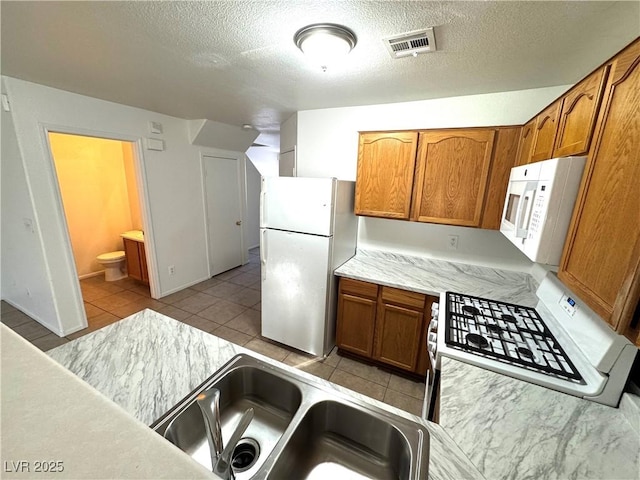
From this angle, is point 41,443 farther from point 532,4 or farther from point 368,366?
point 368,366

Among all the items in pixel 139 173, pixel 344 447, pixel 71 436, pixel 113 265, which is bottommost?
pixel 113 265

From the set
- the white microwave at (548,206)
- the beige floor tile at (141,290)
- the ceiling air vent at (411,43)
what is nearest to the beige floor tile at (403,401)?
the white microwave at (548,206)

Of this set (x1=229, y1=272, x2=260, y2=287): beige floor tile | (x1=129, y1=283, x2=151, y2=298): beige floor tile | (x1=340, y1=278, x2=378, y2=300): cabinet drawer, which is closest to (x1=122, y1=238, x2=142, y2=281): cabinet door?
(x1=129, y1=283, x2=151, y2=298): beige floor tile

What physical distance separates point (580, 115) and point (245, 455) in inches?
73.7

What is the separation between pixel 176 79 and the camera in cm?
199

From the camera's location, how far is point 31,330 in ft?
8.64

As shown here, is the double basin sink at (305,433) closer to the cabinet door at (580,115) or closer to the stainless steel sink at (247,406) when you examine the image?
the stainless steel sink at (247,406)

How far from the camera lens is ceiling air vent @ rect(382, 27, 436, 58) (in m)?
1.31

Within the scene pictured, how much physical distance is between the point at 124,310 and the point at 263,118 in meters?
2.91

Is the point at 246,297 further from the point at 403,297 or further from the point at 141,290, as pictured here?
the point at 403,297

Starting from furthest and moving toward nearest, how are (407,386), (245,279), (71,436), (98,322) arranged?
(245,279), (98,322), (407,386), (71,436)

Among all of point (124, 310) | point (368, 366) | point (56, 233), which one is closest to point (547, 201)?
point (368, 366)

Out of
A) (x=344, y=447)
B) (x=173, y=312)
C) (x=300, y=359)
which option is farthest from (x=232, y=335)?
(x=344, y=447)

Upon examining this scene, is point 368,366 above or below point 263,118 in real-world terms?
below
